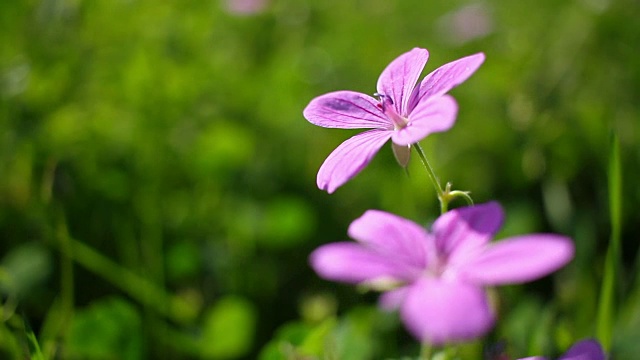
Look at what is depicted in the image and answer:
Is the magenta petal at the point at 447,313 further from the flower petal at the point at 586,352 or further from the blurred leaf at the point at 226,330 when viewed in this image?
the blurred leaf at the point at 226,330

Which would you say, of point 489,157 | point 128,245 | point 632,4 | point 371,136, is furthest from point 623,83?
point 371,136

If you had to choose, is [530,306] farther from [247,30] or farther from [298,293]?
[247,30]

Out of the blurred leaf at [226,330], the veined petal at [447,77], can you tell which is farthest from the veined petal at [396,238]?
the blurred leaf at [226,330]

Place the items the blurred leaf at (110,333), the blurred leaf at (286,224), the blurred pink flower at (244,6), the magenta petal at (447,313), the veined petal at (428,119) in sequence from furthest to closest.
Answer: the blurred pink flower at (244,6) < the blurred leaf at (286,224) < the blurred leaf at (110,333) < the veined petal at (428,119) < the magenta petal at (447,313)

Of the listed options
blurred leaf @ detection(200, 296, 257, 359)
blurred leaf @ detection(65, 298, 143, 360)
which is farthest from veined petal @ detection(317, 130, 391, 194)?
blurred leaf @ detection(200, 296, 257, 359)

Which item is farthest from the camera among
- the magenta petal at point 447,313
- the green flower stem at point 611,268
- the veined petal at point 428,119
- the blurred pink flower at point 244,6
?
the blurred pink flower at point 244,6

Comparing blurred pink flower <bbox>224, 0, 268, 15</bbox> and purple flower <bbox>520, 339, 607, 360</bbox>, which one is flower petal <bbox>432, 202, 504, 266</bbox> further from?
blurred pink flower <bbox>224, 0, 268, 15</bbox>
